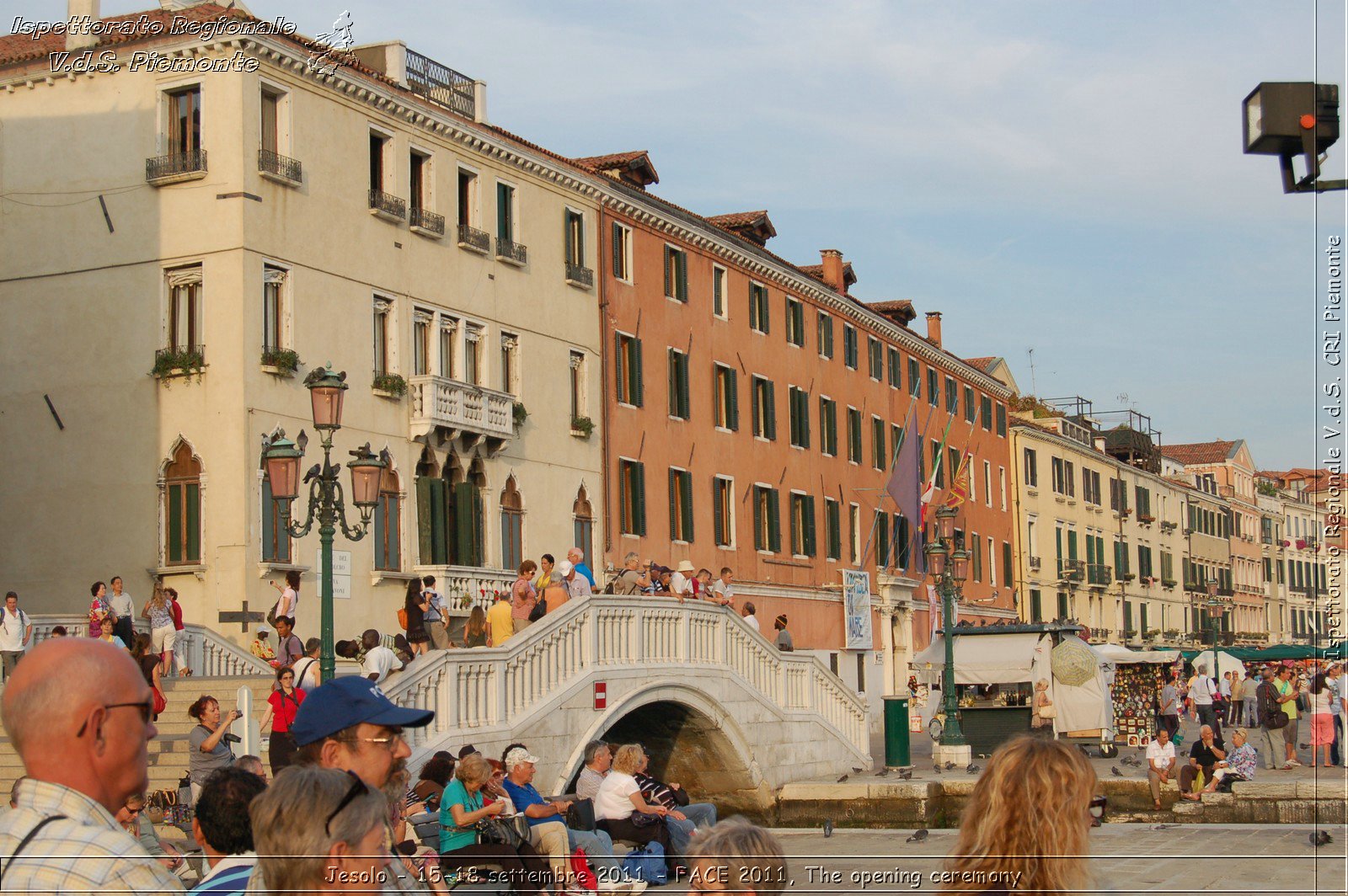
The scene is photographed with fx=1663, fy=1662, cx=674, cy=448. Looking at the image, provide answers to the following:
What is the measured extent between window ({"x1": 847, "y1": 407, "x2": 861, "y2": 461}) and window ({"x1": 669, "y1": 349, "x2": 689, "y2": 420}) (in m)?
9.84

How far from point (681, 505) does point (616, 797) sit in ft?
67.5

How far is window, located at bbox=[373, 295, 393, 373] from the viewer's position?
2584 centimetres

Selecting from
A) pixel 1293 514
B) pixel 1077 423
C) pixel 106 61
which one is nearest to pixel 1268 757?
pixel 106 61

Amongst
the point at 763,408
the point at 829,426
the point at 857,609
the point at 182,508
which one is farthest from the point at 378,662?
the point at 857,609

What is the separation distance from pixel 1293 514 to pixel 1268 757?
73.5 m

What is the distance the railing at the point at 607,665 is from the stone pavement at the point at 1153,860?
2.87 m

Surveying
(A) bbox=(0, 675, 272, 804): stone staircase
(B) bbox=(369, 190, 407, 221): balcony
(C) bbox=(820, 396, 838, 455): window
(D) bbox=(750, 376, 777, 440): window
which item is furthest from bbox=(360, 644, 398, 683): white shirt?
(C) bbox=(820, 396, 838, 455): window

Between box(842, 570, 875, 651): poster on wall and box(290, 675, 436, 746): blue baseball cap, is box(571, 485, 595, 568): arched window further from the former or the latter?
box(290, 675, 436, 746): blue baseball cap

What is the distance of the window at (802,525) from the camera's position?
39.9 meters

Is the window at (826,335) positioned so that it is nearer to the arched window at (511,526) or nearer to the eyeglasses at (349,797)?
the arched window at (511,526)

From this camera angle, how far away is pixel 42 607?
23.8 m

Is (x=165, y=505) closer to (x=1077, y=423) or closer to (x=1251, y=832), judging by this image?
(x=1251, y=832)

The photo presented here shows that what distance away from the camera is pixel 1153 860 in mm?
15867

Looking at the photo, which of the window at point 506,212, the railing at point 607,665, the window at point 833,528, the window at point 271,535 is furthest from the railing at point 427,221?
the window at point 833,528
